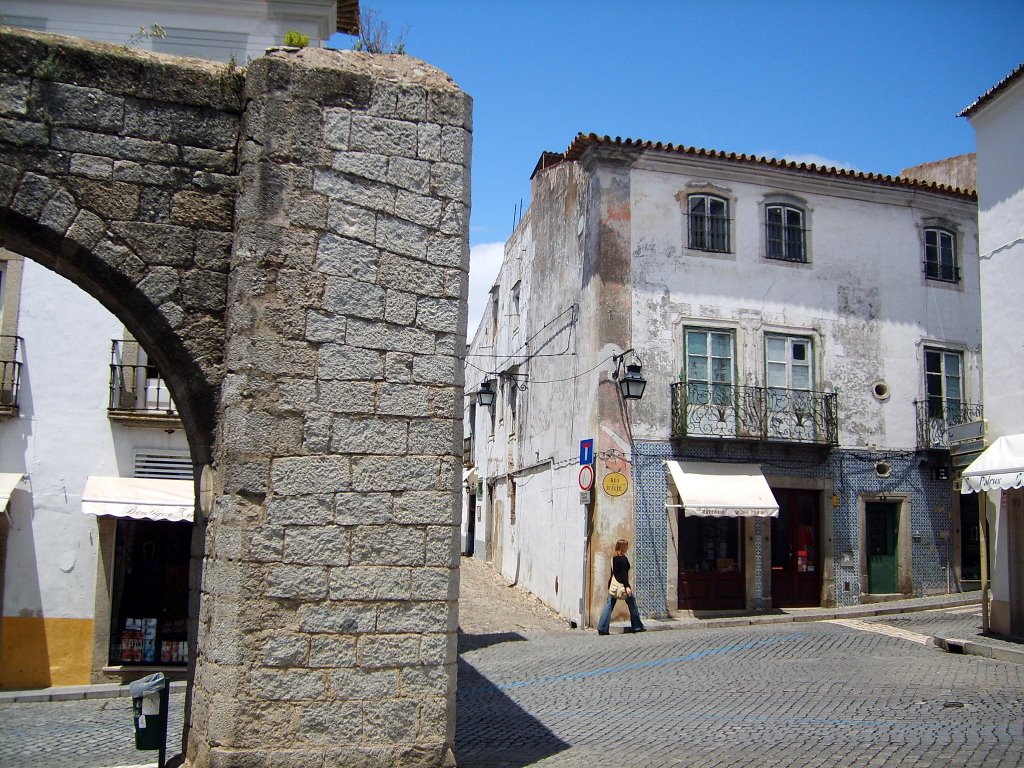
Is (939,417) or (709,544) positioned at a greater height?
(939,417)

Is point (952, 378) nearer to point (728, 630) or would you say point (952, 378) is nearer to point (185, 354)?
point (728, 630)

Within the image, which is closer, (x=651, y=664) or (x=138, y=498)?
(x=651, y=664)

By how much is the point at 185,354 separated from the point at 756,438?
38.8 feet

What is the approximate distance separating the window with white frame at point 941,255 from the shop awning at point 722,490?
526 centimetres

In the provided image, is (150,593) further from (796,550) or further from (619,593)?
(796,550)

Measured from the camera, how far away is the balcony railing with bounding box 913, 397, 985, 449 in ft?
55.2

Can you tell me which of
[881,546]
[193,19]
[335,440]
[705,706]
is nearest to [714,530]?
[881,546]

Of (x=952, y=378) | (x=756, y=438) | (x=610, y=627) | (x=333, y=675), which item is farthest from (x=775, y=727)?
(x=952, y=378)

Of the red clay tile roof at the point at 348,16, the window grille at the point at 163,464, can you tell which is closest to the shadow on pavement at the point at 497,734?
the window grille at the point at 163,464

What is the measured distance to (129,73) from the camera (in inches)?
199

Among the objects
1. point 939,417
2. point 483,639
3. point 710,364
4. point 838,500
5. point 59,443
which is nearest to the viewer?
point 59,443

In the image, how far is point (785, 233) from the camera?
16.6 metres

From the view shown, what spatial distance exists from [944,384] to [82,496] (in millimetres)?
14057

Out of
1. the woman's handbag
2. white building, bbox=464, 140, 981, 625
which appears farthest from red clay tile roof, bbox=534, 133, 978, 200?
the woman's handbag
